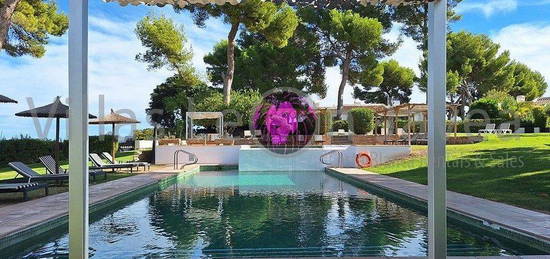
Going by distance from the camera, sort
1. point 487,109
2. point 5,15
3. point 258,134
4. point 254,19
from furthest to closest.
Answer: point 487,109 → point 254,19 → point 258,134 → point 5,15

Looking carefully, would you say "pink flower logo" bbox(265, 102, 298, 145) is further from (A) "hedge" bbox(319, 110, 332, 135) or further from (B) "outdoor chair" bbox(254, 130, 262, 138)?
(A) "hedge" bbox(319, 110, 332, 135)

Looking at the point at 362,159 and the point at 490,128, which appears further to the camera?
the point at 490,128

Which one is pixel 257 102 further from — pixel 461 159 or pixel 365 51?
pixel 461 159

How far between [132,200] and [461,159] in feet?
32.5

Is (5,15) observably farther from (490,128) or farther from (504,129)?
(504,129)

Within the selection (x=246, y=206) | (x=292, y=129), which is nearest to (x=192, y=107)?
(x=292, y=129)

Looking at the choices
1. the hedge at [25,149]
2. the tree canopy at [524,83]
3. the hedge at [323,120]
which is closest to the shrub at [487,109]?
the hedge at [323,120]

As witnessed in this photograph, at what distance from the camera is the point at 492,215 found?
242 inches

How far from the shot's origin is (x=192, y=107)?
24.7 metres

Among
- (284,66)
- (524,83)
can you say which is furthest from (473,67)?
(284,66)

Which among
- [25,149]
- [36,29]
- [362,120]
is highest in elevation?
[36,29]

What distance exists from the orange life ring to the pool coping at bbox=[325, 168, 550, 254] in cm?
654

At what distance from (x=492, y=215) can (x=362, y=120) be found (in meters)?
15.8

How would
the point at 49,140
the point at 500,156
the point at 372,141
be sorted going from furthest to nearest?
the point at 372,141 → the point at 49,140 → the point at 500,156
